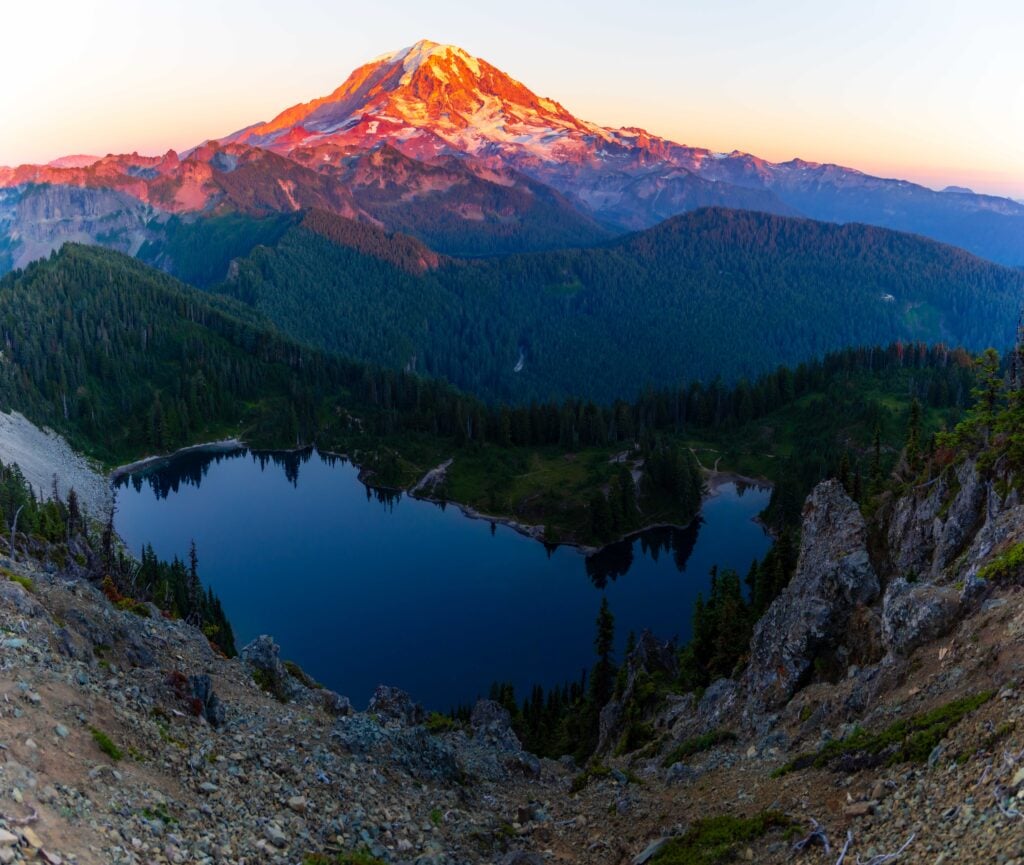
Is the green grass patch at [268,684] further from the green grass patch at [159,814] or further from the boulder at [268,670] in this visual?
the green grass patch at [159,814]

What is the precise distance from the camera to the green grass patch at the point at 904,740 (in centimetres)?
2238

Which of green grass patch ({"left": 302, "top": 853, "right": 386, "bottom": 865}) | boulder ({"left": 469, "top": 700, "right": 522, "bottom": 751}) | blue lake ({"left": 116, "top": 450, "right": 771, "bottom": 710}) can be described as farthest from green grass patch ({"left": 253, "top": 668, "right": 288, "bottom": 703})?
blue lake ({"left": 116, "top": 450, "right": 771, "bottom": 710})

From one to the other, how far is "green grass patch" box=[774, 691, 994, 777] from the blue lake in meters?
73.6

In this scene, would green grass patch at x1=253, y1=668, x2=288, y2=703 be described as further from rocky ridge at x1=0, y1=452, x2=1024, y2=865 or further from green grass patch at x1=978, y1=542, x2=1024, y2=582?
green grass patch at x1=978, y1=542, x2=1024, y2=582

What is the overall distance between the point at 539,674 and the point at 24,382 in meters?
174

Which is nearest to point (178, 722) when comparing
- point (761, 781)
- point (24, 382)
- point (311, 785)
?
point (311, 785)

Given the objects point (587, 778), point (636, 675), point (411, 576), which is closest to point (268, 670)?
point (587, 778)

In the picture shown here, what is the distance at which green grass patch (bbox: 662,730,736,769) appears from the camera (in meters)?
41.6

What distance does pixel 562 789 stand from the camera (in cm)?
4416

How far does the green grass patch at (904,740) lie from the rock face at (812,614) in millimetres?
14718

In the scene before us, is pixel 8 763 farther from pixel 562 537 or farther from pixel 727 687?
pixel 562 537

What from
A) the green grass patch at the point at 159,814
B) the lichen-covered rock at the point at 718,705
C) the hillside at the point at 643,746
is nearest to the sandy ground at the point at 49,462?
the hillside at the point at 643,746

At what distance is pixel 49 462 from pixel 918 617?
621ft

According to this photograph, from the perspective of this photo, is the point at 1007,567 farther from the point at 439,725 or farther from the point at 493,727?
the point at 493,727
